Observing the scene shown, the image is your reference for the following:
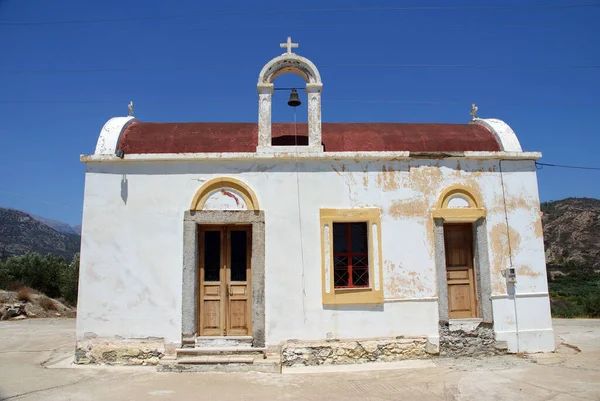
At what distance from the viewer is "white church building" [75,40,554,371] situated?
339 inches

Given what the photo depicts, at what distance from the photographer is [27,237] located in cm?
5394

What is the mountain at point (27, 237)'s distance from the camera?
49997 mm

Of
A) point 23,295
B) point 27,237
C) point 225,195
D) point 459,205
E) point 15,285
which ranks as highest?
point 27,237

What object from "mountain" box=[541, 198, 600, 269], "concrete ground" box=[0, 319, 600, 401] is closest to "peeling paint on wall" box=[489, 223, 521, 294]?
"concrete ground" box=[0, 319, 600, 401]

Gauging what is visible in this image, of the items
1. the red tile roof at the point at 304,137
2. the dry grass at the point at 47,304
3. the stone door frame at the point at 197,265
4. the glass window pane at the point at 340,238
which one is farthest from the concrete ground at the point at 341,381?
the dry grass at the point at 47,304

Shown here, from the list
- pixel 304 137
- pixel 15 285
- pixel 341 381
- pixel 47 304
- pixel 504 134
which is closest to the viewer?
pixel 341 381

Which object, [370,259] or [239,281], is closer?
[370,259]

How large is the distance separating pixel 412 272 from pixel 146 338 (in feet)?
17.2

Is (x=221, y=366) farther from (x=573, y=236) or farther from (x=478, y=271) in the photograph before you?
(x=573, y=236)

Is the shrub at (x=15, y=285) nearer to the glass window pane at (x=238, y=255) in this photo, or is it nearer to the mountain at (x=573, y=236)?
the glass window pane at (x=238, y=255)

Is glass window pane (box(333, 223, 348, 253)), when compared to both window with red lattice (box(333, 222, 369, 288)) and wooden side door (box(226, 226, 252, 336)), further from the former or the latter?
wooden side door (box(226, 226, 252, 336))

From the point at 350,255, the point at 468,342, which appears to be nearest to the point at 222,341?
the point at 350,255

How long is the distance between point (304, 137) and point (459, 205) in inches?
142

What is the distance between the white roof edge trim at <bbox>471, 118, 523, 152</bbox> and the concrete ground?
4232mm
